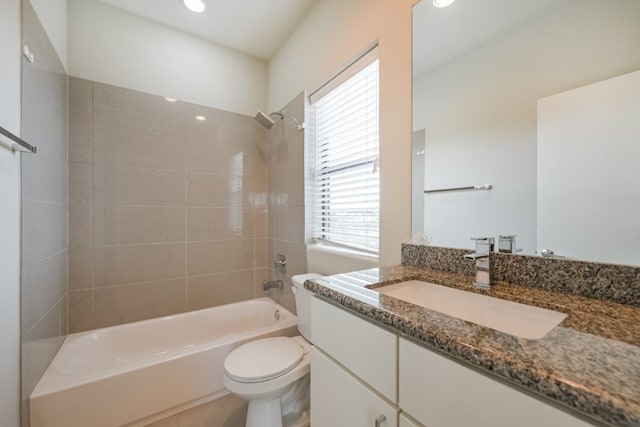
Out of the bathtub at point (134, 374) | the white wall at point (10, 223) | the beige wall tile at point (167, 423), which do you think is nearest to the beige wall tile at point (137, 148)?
the white wall at point (10, 223)

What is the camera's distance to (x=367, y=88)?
1494 mm

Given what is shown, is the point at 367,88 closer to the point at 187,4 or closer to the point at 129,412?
the point at 187,4

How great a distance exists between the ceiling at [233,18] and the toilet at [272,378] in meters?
2.05

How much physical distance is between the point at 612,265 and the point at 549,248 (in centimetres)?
14

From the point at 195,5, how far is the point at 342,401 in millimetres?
2468

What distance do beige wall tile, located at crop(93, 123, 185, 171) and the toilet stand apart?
154 cm

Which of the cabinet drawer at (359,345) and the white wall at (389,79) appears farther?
the white wall at (389,79)

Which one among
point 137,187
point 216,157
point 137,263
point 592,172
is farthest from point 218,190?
point 592,172

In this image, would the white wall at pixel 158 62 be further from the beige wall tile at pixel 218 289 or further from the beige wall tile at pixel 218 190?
the beige wall tile at pixel 218 289

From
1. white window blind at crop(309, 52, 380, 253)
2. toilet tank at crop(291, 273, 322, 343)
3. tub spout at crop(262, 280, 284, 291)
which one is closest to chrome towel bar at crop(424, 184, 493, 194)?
white window blind at crop(309, 52, 380, 253)

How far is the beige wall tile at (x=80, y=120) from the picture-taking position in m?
1.70

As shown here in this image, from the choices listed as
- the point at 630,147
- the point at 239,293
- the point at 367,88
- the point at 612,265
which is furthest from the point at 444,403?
the point at 239,293

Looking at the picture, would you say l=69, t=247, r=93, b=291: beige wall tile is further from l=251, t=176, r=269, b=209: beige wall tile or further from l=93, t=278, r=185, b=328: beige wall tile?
l=251, t=176, r=269, b=209: beige wall tile

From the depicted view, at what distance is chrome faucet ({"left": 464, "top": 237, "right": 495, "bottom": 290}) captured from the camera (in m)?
0.85
